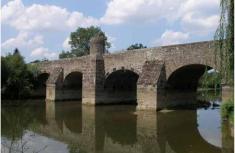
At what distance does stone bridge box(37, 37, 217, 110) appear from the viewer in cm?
2039

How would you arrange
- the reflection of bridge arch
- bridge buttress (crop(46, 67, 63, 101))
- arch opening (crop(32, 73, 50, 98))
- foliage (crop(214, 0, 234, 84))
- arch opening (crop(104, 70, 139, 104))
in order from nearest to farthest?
foliage (crop(214, 0, 234, 84)) < arch opening (crop(104, 70, 139, 104)) < bridge buttress (crop(46, 67, 63, 101)) < arch opening (crop(32, 73, 50, 98)) < the reflection of bridge arch

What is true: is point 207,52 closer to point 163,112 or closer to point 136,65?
point 163,112

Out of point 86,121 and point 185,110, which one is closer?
point 86,121

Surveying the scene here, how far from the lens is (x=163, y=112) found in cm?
1995

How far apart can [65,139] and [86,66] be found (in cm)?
1443

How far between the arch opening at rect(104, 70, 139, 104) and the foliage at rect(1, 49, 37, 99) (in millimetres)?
7875

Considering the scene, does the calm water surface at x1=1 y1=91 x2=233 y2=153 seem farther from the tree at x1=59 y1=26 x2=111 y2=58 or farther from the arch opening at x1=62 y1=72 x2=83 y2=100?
the tree at x1=59 y1=26 x2=111 y2=58

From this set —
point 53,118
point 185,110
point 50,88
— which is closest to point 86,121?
point 53,118

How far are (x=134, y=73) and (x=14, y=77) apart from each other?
974 centimetres

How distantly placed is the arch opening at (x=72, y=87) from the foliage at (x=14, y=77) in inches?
122

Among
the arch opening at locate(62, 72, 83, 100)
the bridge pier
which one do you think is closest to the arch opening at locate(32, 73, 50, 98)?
the arch opening at locate(62, 72, 83, 100)

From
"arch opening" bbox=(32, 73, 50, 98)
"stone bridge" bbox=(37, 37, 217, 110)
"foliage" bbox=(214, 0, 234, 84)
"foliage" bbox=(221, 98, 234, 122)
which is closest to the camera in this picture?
"foliage" bbox=(214, 0, 234, 84)

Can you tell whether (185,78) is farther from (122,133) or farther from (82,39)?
(82,39)

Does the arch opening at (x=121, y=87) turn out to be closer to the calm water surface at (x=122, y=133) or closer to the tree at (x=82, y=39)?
the calm water surface at (x=122, y=133)
